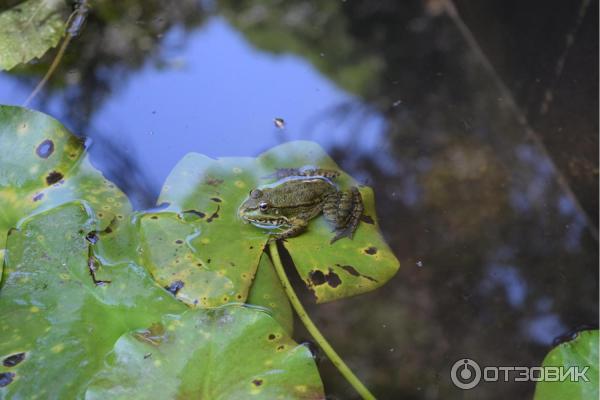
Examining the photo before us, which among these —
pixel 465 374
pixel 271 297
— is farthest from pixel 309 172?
pixel 465 374

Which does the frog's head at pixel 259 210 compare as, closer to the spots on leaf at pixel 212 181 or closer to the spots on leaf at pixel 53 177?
the spots on leaf at pixel 212 181

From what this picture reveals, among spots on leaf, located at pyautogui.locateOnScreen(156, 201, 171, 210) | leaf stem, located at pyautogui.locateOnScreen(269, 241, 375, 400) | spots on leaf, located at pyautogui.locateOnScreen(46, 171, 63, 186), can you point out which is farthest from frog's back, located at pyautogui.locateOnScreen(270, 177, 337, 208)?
spots on leaf, located at pyautogui.locateOnScreen(46, 171, 63, 186)

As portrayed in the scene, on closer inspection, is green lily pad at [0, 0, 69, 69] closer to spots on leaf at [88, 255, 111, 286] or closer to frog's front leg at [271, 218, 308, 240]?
spots on leaf at [88, 255, 111, 286]

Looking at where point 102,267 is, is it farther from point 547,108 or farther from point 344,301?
point 547,108

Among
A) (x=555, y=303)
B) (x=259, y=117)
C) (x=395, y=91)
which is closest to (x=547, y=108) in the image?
(x=395, y=91)

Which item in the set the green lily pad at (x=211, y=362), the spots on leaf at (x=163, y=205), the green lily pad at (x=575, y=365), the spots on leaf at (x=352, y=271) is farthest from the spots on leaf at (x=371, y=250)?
the spots on leaf at (x=163, y=205)

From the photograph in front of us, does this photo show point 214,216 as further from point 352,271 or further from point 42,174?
point 42,174
